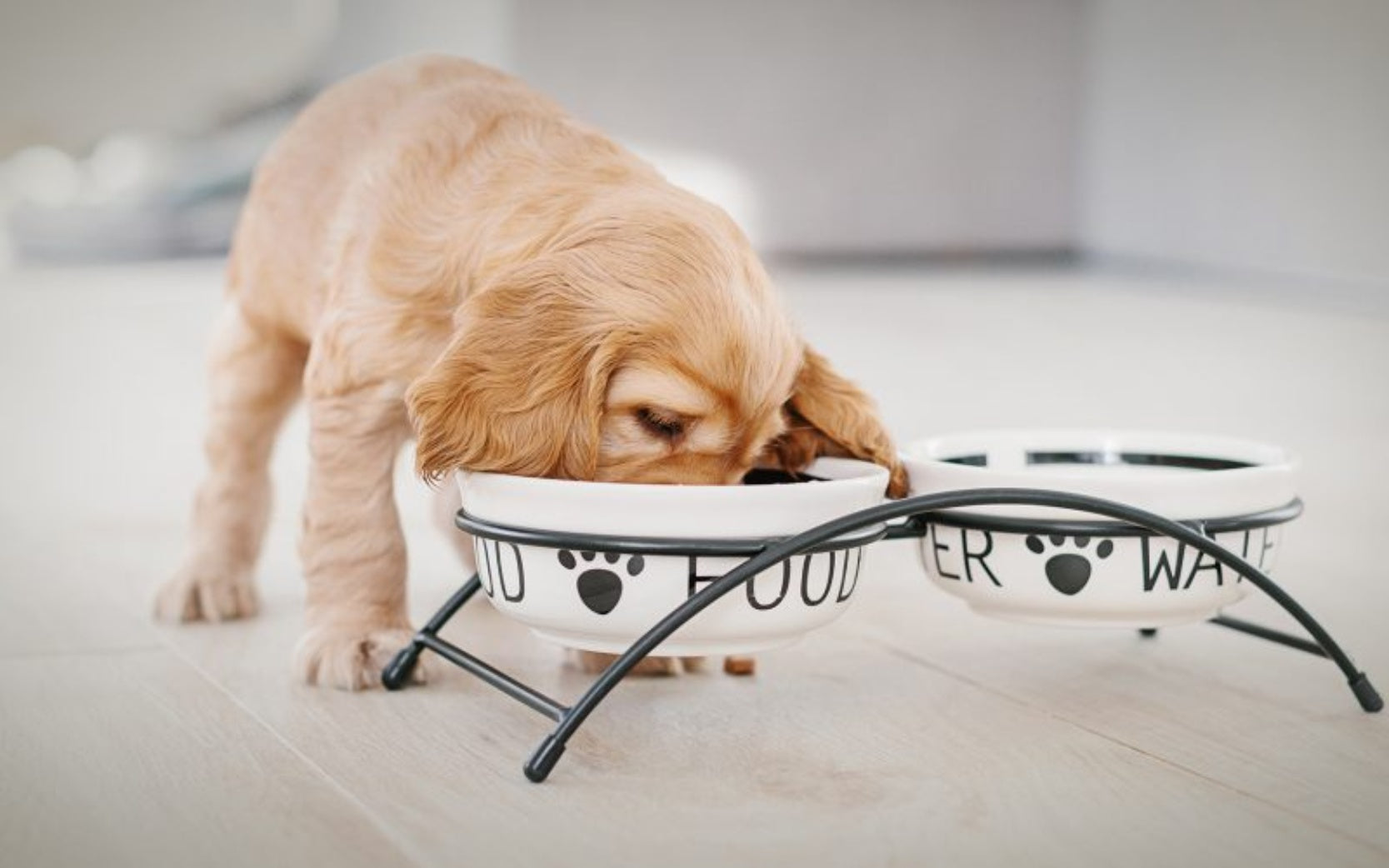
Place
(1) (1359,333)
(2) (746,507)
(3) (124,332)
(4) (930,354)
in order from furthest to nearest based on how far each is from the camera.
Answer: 1. (3) (124,332)
2. (1) (1359,333)
3. (4) (930,354)
4. (2) (746,507)

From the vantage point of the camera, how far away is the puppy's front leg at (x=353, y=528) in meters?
2.07

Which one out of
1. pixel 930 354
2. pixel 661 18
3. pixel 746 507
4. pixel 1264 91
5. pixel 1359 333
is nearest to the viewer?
pixel 746 507

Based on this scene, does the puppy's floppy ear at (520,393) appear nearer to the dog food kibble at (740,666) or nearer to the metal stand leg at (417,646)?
the metal stand leg at (417,646)

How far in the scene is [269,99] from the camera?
1128 centimetres

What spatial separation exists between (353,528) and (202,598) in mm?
465

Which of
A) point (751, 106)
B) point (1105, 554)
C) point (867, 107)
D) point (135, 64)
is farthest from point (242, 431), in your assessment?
point (135, 64)

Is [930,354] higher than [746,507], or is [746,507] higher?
[746,507]

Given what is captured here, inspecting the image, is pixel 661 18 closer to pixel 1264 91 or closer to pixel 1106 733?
pixel 1264 91

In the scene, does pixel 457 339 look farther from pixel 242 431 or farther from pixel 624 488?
pixel 242 431

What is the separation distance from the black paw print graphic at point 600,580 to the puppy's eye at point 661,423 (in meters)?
0.20

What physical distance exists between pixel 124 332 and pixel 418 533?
424 cm

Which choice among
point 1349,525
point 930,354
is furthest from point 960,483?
point 930,354

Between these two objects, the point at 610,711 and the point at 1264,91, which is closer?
the point at 610,711

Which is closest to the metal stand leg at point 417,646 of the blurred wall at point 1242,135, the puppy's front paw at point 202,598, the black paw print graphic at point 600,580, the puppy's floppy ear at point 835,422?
the black paw print graphic at point 600,580
